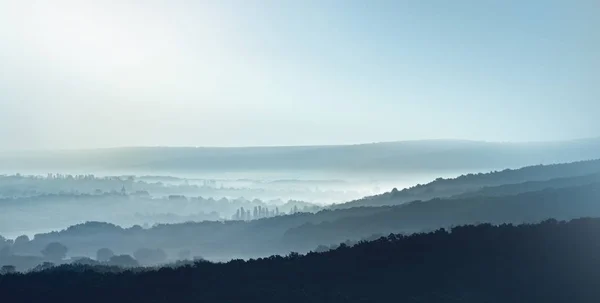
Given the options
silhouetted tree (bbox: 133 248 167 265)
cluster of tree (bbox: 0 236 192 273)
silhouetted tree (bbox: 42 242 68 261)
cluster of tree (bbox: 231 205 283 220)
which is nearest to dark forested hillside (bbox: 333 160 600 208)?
cluster of tree (bbox: 231 205 283 220)

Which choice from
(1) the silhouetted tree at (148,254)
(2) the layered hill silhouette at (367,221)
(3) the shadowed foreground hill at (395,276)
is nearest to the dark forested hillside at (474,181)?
(2) the layered hill silhouette at (367,221)

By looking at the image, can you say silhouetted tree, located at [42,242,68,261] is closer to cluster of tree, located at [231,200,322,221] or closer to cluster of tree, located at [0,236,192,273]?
cluster of tree, located at [0,236,192,273]

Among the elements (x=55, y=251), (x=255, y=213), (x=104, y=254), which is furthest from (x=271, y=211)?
(x=55, y=251)

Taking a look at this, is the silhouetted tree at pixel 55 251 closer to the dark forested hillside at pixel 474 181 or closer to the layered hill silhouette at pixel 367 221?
the layered hill silhouette at pixel 367 221

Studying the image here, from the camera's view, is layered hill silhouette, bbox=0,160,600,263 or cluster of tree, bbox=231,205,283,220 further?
cluster of tree, bbox=231,205,283,220

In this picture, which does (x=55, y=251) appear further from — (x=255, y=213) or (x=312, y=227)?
(x=312, y=227)
